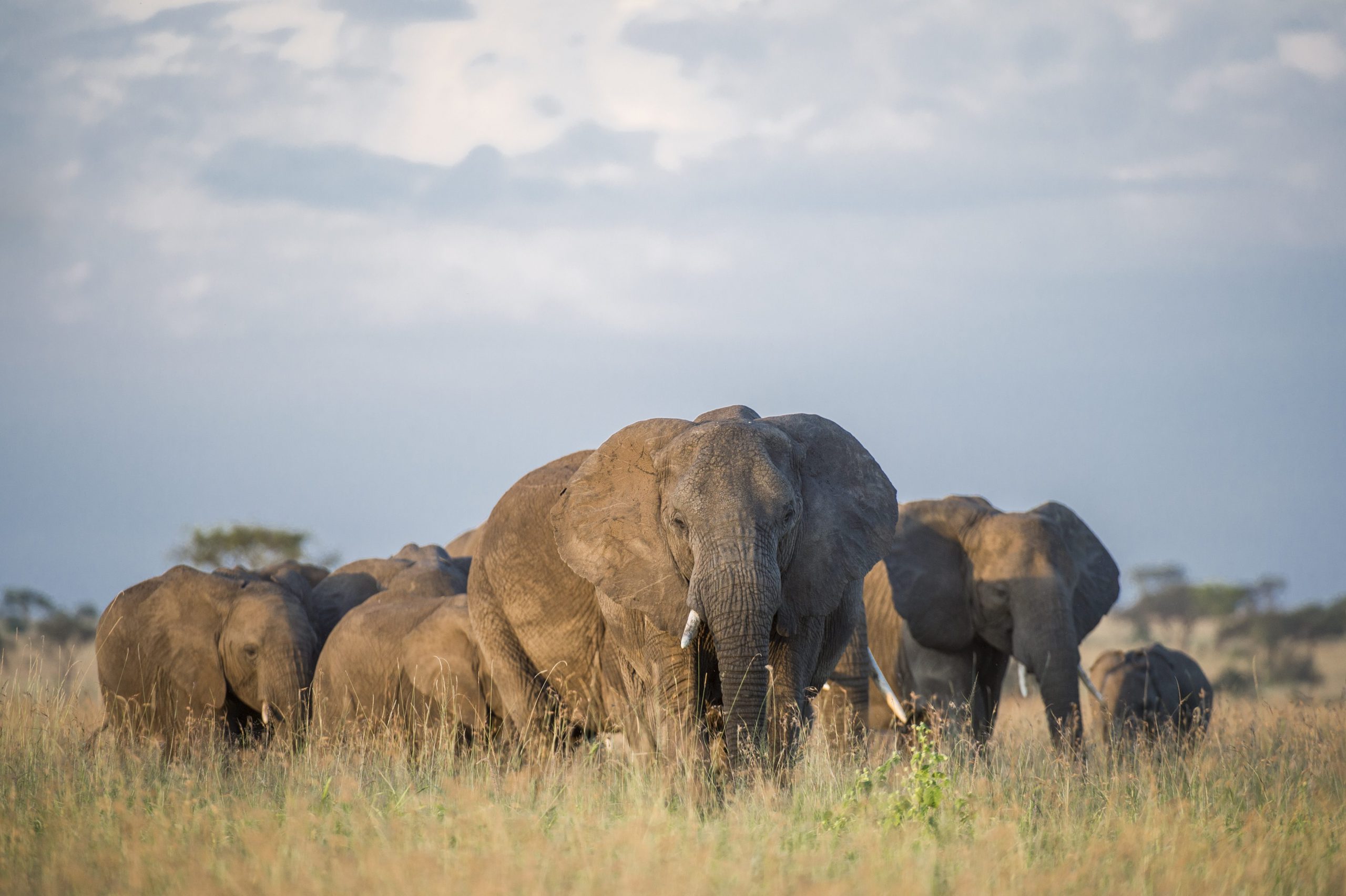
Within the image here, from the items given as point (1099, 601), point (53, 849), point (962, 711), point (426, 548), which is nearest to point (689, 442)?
point (53, 849)

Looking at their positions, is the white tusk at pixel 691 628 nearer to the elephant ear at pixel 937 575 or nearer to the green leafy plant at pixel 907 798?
the green leafy plant at pixel 907 798

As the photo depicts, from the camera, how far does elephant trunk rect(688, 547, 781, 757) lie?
22.7ft

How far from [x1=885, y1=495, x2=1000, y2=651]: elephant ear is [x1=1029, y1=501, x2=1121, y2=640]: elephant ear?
800 millimetres

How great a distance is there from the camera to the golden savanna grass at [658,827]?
5719mm

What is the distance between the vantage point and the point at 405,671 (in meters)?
11.9

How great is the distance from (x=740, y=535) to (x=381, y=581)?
32.0ft

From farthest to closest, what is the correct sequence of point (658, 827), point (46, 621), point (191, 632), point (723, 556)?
point (46, 621) < point (191, 632) < point (723, 556) < point (658, 827)

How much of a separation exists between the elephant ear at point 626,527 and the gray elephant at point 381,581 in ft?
19.7

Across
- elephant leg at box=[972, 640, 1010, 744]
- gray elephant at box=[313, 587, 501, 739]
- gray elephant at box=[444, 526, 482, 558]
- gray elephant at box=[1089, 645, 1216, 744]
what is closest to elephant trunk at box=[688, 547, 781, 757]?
gray elephant at box=[313, 587, 501, 739]

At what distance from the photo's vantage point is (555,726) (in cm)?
977

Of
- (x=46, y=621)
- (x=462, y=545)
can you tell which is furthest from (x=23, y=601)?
(x=462, y=545)

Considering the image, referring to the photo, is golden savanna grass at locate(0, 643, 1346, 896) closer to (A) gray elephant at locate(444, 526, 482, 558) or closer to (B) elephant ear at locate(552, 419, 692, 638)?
(B) elephant ear at locate(552, 419, 692, 638)

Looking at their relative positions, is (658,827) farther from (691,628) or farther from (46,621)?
(46,621)

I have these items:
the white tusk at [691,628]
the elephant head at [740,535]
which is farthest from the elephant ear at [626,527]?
the white tusk at [691,628]
